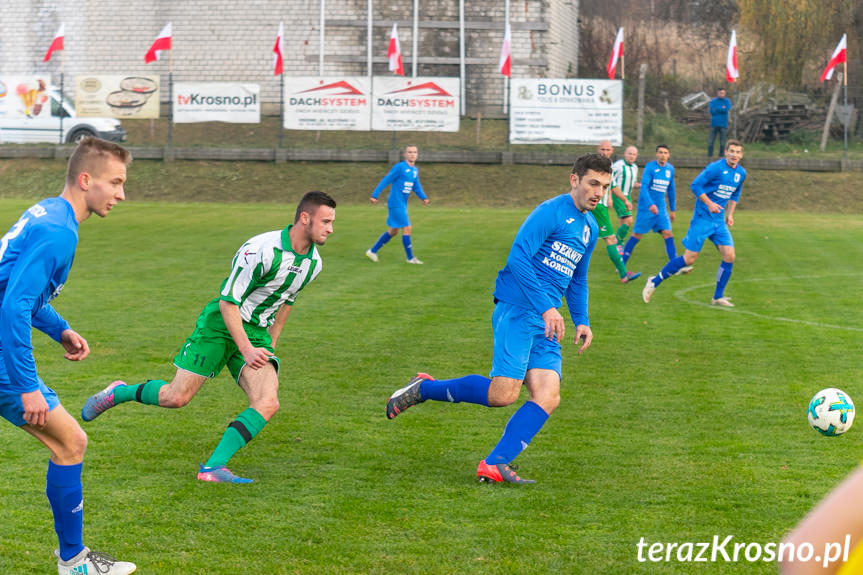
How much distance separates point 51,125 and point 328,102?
9.53 m

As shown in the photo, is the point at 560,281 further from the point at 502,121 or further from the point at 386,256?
the point at 502,121

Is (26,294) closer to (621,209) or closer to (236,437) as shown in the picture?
(236,437)

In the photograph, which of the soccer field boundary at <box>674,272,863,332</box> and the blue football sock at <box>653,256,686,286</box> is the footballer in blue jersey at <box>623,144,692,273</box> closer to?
the soccer field boundary at <box>674,272,863,332</box>

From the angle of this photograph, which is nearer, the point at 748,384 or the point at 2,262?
the point at 2,262

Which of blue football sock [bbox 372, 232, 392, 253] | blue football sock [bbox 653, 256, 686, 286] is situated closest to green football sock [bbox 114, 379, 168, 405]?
blue football sock [bbox 653, 256, 686, 286]

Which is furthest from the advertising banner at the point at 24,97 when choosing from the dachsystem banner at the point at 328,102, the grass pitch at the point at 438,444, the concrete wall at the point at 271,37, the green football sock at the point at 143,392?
the green football sock at the point at 143,392

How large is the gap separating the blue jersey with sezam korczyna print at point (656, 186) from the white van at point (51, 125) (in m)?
22.2

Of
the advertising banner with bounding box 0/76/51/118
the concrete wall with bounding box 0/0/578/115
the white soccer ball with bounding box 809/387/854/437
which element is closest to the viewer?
the white soccer ball with bounding box 809/387/854/437

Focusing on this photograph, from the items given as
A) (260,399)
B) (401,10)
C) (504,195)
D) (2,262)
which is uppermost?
(401,10)

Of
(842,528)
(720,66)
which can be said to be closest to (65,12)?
(720,66)

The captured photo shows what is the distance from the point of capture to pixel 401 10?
4312cm

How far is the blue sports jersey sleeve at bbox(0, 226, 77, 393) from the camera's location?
4250mm

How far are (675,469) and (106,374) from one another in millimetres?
5115

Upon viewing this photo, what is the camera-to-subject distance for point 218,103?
3403 centimetres
